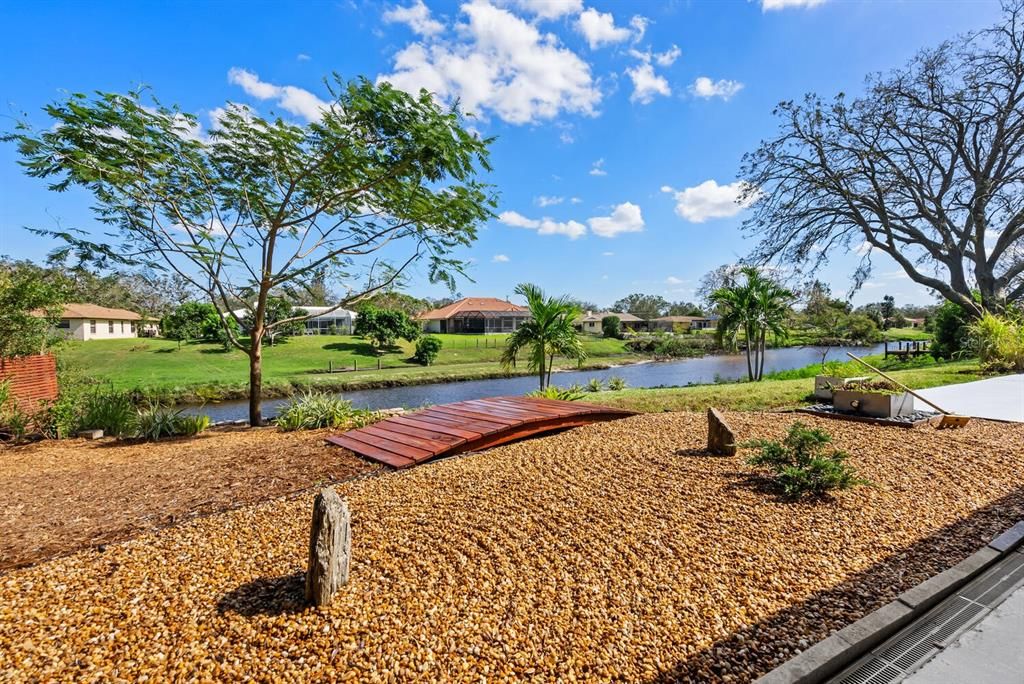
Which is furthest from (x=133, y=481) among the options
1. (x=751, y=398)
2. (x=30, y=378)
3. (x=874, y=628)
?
(x=751, y=398)

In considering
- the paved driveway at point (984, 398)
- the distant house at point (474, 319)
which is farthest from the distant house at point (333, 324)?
the paved driveway at point (984, 398)

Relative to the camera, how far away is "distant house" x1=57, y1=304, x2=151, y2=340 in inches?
1314

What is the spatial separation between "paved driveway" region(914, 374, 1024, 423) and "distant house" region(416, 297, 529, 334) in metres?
38.9

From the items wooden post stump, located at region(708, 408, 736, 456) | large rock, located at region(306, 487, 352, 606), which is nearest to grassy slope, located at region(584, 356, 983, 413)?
wooden post stump, located at region(708, 408, 736, 456)

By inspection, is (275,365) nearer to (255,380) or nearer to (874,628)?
(255,380)

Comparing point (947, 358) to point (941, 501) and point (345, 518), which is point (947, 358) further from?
point (345, 518)

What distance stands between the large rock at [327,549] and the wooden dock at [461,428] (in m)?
2.13

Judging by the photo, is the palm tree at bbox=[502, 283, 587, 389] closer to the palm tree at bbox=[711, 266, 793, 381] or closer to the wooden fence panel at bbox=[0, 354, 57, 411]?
the wooden fence panel at bbox=[0, 354, 57, 411]

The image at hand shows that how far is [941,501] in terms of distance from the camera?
3.32 meters

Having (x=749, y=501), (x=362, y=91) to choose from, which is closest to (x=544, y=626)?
(x=749, y=501)

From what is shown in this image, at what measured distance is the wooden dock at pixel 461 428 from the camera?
4789 mm

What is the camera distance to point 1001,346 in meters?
10.4

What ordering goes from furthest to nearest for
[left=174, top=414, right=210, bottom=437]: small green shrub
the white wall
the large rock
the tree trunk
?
1. the white wall
2. the tree trunk
3. [left=174, top=414, right=210, bottom=437]: small green shrub
4. the large rock

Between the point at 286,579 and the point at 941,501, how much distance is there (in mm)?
4506
